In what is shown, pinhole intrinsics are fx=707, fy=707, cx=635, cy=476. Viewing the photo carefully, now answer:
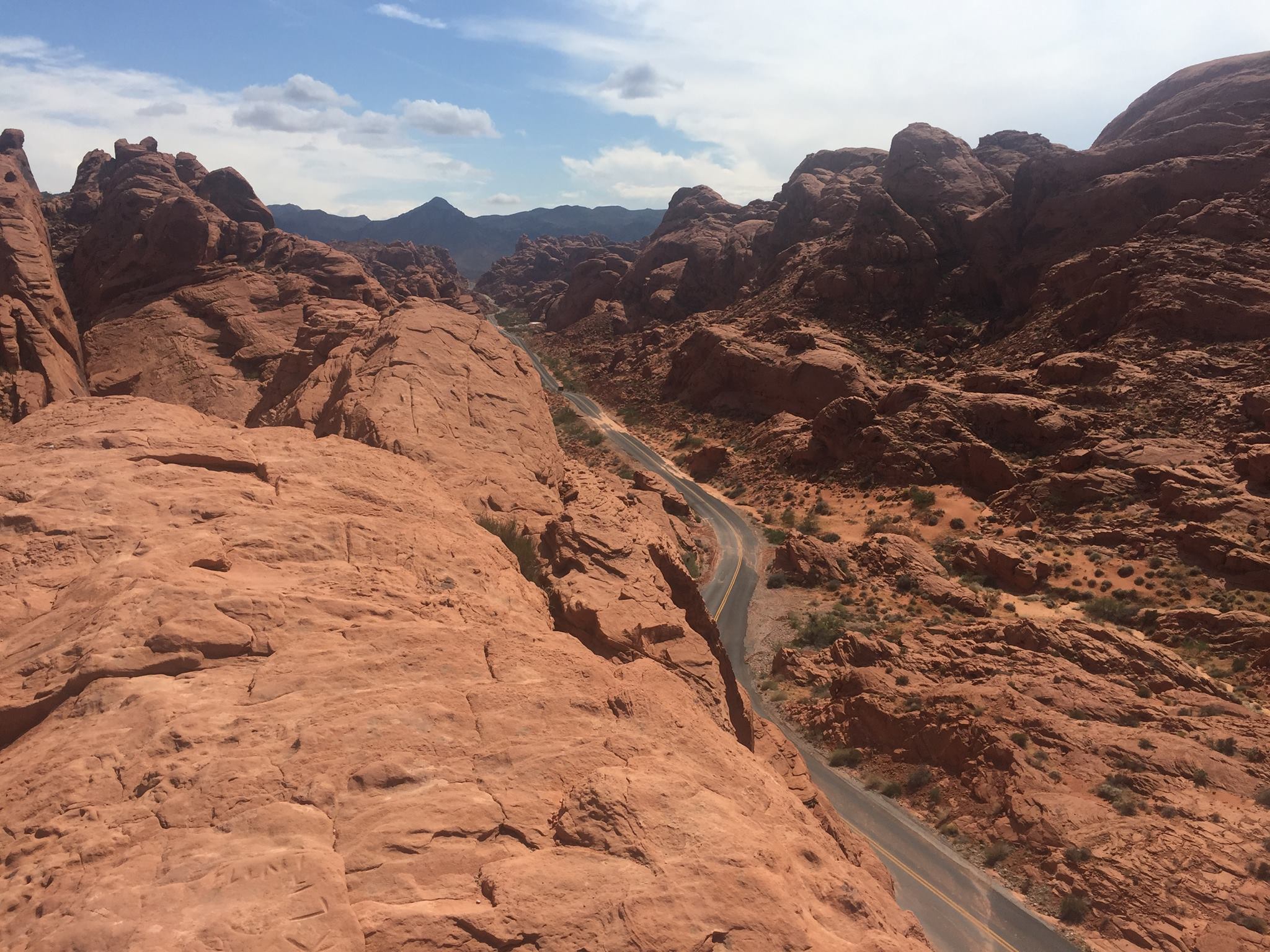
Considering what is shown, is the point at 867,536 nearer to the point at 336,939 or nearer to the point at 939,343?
the point at 939,343

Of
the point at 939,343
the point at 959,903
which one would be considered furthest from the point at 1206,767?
the point at 939,343

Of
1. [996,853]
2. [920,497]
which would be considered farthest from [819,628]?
[920,497]

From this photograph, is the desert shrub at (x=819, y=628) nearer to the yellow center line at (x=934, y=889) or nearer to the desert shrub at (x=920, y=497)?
the yellow center line at (x=934, y=889)

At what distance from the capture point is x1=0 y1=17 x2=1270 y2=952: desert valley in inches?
221

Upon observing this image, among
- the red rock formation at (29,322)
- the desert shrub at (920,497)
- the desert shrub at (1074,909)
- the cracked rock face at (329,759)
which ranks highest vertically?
the red rock formation at (29,322)

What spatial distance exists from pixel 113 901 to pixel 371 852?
1.64m

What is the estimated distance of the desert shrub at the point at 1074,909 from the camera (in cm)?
1544

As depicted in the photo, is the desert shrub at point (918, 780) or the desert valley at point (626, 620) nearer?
the desert valley at point (626, 620)

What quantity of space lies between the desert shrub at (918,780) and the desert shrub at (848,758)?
173cm

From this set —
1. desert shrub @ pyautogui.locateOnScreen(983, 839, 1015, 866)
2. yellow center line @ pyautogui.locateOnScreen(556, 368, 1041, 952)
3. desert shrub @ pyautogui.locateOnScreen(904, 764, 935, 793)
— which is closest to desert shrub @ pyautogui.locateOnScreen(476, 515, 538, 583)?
yellow center line @ pyautogui.locateOnScreen(556, 368, 1041, 952)

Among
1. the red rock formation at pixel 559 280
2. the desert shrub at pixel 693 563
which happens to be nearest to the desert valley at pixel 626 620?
the desert shrub at pixel 693 563

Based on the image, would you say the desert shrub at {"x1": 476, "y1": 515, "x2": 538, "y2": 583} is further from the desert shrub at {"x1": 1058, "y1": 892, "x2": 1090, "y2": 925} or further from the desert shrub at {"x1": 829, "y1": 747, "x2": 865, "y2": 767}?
the desert shrub at {"x1": 829, "y1": 747, "x2": 865, "y2": 767}

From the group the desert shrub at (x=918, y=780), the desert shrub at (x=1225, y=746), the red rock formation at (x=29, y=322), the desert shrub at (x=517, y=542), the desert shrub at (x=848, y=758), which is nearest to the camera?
the desert shrub at (x=517, y=542)

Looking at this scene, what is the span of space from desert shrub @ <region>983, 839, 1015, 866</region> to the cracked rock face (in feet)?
41.0
